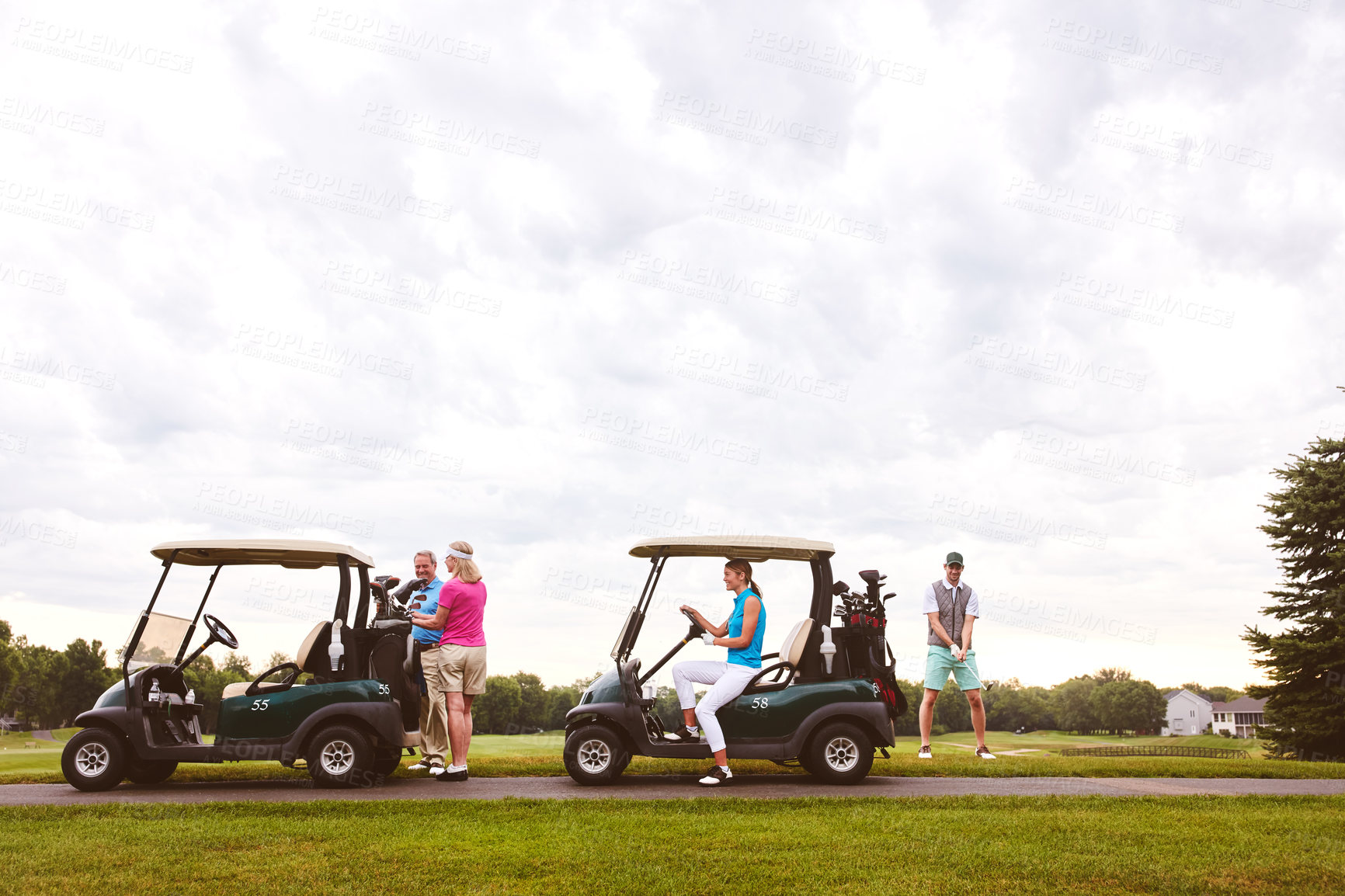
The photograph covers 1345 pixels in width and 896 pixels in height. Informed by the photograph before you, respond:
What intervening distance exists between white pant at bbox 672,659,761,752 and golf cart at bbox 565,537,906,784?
170 mm

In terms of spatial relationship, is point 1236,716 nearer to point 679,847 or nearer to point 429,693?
point 429,693

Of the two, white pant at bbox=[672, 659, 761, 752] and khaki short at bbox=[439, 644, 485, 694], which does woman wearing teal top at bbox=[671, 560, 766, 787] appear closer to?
white pant at bbox=[672, 659, 761, 752]

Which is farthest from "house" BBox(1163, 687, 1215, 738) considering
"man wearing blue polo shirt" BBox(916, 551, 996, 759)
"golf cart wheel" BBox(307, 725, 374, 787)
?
"golf cart wheel" BBox(307, 725, 374, 787)

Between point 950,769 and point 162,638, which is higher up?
point 162,638

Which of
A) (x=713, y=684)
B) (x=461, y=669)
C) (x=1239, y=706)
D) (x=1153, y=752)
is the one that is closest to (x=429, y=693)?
(x=461, y=669)

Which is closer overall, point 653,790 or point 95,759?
point 653,790

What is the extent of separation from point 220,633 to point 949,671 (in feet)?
25.0

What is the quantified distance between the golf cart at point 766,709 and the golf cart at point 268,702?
1.96 m

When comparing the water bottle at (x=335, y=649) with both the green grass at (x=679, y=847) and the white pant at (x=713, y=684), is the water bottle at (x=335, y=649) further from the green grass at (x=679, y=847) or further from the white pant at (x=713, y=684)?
the white pant at (x=713, y=684)

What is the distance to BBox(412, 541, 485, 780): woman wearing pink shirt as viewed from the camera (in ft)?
30.9

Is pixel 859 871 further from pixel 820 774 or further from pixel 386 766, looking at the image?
pixel 386 766

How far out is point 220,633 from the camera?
9508 mm

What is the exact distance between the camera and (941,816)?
6.99 m

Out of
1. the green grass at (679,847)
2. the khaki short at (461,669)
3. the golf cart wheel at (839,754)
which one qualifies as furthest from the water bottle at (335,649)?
the golf cart wheel at (839,754)
